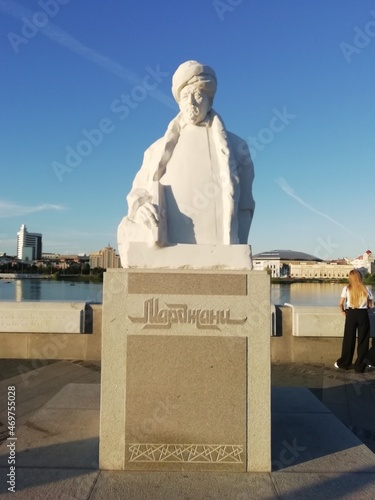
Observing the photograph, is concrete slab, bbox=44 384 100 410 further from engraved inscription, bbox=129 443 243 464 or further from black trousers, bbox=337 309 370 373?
black trousers, bbox=337 309 370 373

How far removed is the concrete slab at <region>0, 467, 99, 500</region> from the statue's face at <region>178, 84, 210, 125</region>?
3.09m

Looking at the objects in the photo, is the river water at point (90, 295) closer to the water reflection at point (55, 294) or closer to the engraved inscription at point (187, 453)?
the water reflection at point (55, 294)

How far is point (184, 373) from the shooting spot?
3.07 m

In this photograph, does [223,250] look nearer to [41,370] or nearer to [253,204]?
[253,204]

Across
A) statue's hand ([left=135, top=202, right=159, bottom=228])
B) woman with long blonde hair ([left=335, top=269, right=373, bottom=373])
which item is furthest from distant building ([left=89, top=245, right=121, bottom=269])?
woman with long blonde hair ([left=335, top=269, right=373, bottom=373])

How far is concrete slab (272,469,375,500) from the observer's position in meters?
2.62

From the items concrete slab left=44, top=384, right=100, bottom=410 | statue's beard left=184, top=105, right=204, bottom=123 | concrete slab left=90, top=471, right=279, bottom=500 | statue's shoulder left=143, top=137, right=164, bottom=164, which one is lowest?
concrete slab left=90, top=471, right=279, bottom=500

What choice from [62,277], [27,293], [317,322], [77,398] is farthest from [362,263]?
[62,277]

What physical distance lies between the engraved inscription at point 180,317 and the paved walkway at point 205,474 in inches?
43.0

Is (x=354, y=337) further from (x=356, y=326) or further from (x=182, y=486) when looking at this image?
(x=182, y=486)

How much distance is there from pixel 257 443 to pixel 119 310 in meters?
1.46

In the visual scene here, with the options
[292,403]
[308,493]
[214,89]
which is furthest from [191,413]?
[214,89]

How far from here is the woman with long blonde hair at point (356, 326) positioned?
257 inches

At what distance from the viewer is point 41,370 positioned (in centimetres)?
644
